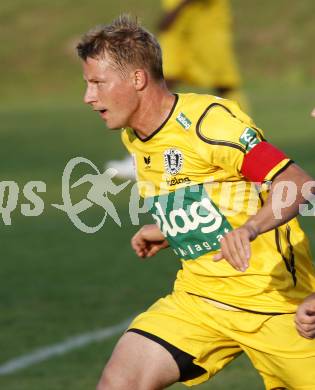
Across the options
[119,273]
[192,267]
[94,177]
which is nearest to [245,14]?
[94,177]

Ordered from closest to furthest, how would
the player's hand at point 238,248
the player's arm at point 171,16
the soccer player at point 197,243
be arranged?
the player's hand at point 238,248, the soccer player at point 197,243, the player's arm at point 171,16

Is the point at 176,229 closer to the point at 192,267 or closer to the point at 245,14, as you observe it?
the point at 192,267

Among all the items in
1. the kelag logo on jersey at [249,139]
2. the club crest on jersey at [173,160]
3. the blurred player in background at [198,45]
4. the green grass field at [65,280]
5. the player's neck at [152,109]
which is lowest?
the green grass field at [65,280]

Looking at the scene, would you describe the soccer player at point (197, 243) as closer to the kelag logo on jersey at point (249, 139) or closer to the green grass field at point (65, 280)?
the kelag logo on jersey at point (249, 139)

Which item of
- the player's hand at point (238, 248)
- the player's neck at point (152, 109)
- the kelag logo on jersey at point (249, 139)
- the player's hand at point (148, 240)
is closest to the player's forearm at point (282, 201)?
the player's hand at point (238, 248)

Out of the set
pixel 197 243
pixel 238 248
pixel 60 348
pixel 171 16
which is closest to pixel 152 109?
pixel 197 243

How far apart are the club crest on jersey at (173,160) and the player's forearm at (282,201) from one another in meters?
0.59

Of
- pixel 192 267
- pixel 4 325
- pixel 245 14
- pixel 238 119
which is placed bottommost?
pixel 4 325

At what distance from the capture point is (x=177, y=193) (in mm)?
5711

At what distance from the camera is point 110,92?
18.5 feet

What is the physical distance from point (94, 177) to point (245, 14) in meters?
15.6

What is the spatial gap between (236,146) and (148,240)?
1055mm


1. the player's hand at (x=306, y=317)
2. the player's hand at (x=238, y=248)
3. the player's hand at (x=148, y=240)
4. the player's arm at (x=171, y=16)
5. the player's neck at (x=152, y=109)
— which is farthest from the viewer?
the player's arm at (x=171, y=16)

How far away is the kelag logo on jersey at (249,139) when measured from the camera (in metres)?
5.34
